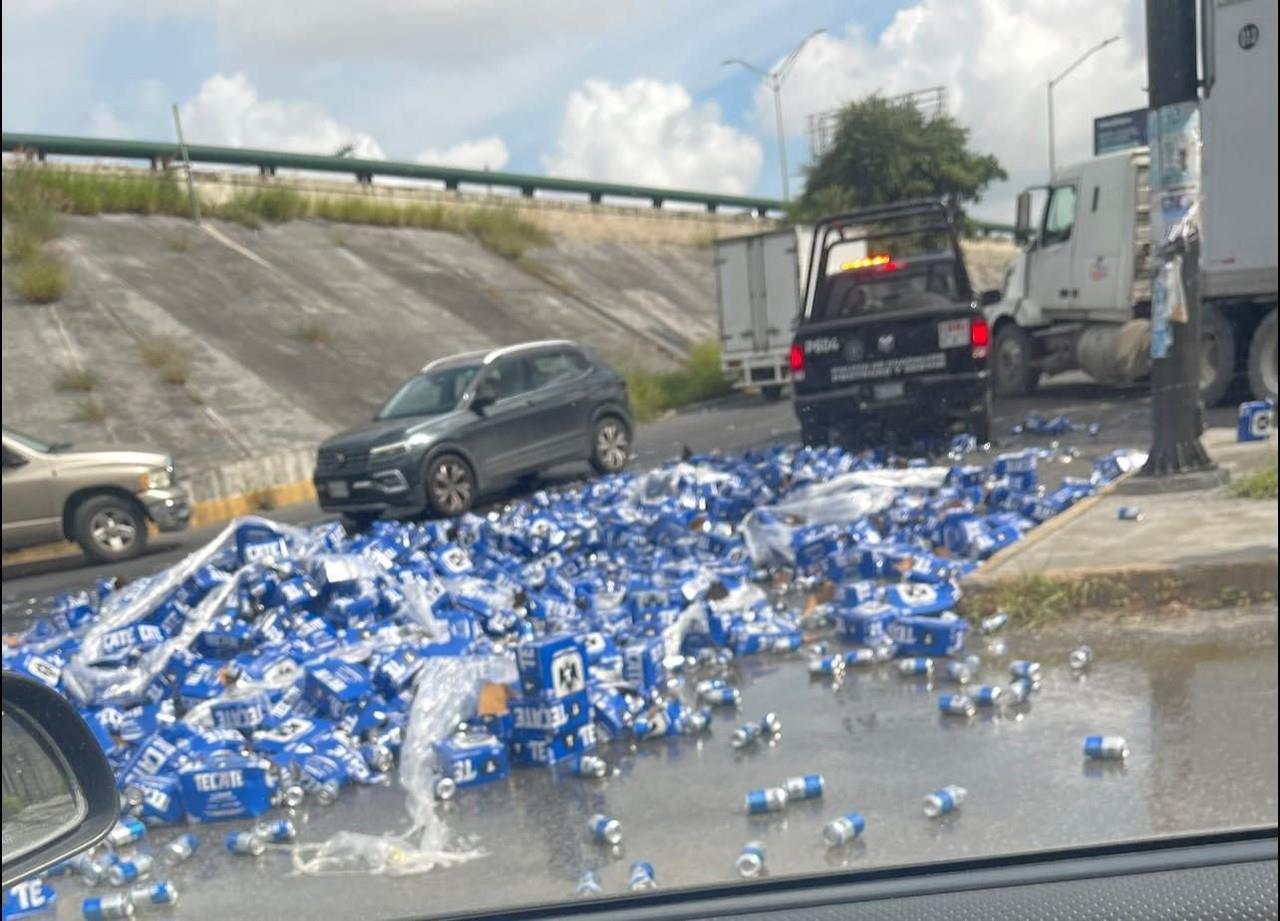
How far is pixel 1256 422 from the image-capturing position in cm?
1007

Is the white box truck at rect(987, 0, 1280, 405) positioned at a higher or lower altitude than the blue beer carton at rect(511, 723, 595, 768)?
higher

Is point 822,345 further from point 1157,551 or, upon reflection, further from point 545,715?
point 545,715

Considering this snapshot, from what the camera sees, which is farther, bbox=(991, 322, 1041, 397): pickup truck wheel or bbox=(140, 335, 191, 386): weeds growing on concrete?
bbox=(140, 335, 191, 386): weeds growing on concrete

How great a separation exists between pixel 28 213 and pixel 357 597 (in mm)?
21550

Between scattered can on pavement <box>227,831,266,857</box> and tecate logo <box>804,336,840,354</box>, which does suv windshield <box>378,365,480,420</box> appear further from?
scattered can on pavement <box>227,831,266,857</box>

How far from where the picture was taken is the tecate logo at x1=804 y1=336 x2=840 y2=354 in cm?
1212

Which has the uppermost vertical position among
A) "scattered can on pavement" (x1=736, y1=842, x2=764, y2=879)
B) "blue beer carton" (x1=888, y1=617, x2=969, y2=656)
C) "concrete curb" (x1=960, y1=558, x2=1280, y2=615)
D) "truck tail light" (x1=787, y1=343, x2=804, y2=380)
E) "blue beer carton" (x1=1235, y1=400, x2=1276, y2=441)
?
"truck tail light" (x1=787, y1=343, x2=804, y2=380)

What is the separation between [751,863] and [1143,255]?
1286 cm

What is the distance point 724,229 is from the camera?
3953 centimetres

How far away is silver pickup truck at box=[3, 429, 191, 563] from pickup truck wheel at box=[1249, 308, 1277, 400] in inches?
449

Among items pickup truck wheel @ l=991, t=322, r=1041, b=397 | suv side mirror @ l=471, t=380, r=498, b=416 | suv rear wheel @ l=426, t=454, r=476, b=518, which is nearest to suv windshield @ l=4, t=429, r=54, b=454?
suv rear wheel @ l=426, t=454, r=476, b=518

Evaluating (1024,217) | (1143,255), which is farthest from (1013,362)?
(1143,255)

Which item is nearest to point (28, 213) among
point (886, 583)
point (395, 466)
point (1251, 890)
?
point (395, 466)

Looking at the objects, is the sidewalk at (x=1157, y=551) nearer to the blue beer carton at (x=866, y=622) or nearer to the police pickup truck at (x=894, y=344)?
the blue beer carton at (x=866, y=622)
